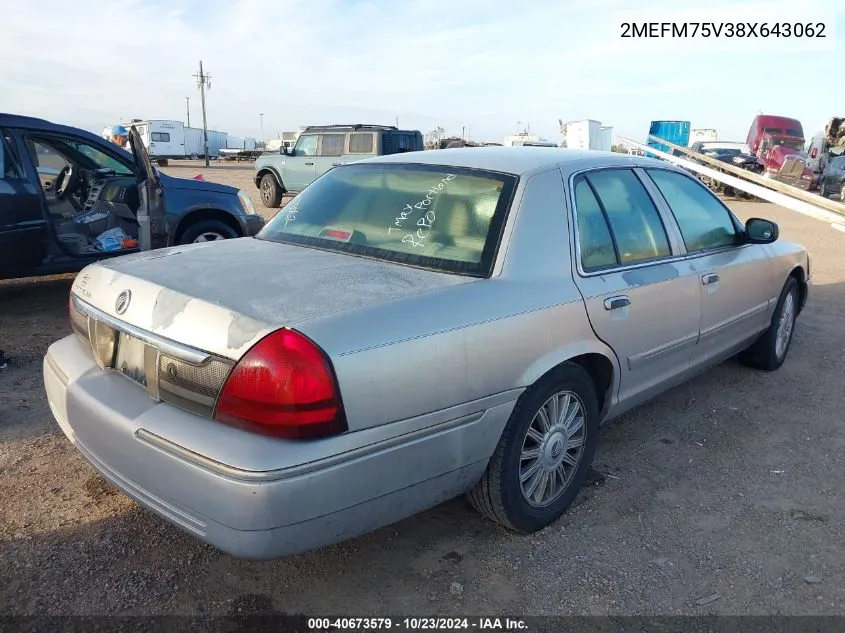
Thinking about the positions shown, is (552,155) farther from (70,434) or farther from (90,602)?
(90,602)

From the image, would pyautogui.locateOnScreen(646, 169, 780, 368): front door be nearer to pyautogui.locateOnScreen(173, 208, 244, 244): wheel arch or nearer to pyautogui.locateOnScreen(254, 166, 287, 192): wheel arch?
pyautogui.locateOnScreen(173, 208, 244, 244): wheel arch

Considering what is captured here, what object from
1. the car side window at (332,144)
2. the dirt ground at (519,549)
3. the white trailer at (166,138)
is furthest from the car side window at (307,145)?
the white trailer at (166,138)

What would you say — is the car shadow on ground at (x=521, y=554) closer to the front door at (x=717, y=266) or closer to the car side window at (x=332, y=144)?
the front door at (x=717, y=266)

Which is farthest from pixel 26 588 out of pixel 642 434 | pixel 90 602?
pixel 642 434

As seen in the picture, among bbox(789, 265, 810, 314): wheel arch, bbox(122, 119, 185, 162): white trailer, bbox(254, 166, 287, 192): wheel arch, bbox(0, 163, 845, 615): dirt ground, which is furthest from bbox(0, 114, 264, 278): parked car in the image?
bbox(122, 119, 185, 162): white trailer

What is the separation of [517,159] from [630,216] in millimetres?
667

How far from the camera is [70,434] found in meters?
2.57

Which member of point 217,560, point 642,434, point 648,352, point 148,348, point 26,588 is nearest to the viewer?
point 148,348

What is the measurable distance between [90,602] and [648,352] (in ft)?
8.36

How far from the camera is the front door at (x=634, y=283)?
2.90m

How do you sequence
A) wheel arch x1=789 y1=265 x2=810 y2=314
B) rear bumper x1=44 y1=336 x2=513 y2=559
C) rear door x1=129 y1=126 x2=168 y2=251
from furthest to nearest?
rear door x1=129 y1=126 x2=168 y2=251, wheel arch x1=789 y1=265 x2=810 y2=314, rear bumper x1=44 y1=336 x2=513 y2=559

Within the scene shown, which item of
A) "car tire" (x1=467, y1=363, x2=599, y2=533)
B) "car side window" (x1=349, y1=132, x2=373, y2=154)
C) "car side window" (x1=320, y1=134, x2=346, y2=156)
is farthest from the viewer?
"car side window" (x1=320, y1=134, x2=346, y2=156)

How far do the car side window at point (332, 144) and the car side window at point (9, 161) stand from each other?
33.0 feet

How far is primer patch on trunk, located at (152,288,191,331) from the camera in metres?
2.15
